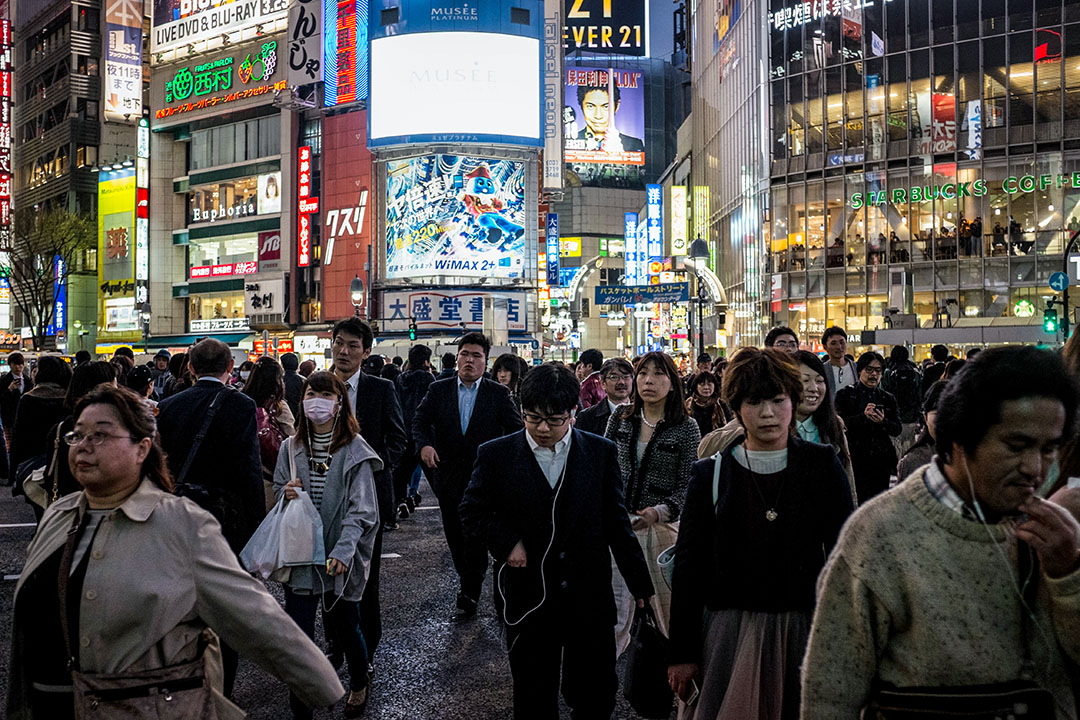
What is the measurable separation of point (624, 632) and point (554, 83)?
152 feet

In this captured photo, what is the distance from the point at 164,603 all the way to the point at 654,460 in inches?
127

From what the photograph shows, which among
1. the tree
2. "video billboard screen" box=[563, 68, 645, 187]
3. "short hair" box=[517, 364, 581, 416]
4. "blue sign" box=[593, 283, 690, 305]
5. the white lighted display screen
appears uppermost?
"video billboard screen" box=[563, 68, 645, 187]

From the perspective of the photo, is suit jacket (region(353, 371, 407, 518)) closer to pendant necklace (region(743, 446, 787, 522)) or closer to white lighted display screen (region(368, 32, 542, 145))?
pendant necklace (region(743, 446, 787, 522))

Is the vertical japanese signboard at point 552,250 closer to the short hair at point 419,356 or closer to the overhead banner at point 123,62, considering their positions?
the overhead banner at point 123,62

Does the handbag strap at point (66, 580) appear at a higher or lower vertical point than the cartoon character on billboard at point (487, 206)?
lower

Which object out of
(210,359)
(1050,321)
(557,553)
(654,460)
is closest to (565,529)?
(557,553)

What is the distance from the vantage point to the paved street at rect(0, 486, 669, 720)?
5.60m

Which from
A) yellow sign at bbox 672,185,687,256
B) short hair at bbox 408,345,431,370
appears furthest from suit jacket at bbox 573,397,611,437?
yellow sign at bbox 672,185,687,256

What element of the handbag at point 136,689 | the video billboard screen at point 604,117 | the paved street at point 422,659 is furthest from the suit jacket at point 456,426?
the video billboard screen at point 604,117

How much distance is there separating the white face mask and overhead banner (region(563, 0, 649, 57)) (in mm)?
97602

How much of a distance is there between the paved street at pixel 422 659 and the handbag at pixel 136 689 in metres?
2.66

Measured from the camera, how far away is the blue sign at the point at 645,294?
2772cm

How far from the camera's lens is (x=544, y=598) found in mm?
4293

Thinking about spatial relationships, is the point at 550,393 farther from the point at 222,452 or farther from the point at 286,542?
the point at 222,452
